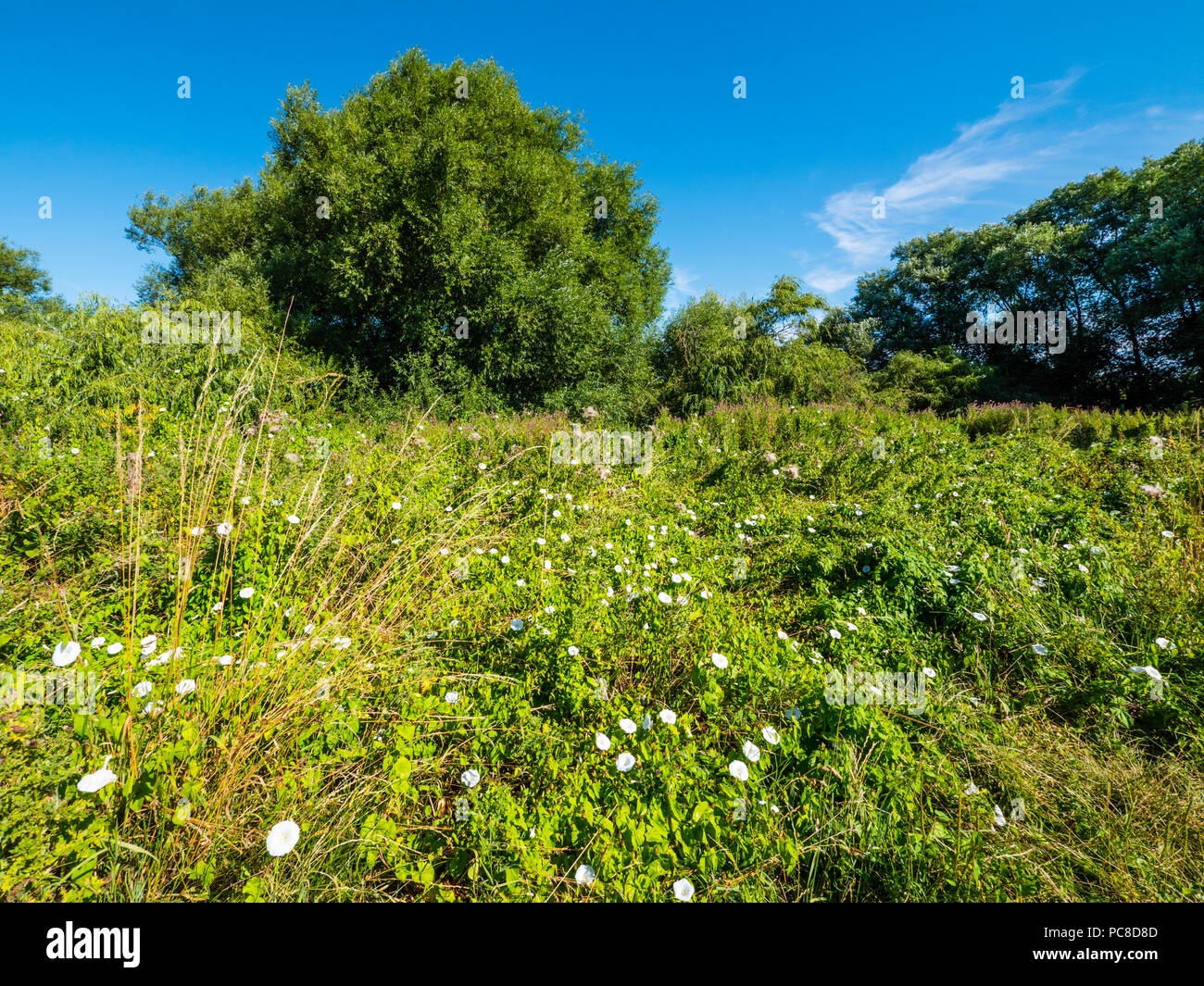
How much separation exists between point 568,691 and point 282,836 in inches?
47.9

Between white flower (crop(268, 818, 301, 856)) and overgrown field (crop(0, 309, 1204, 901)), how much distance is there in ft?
0.66

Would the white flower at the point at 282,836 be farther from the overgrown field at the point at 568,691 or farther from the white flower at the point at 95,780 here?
the white flower at the point at 95,780

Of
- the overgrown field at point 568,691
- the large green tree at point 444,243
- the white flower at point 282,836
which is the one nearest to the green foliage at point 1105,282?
the large green tree at point 444,243

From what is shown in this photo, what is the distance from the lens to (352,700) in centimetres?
205

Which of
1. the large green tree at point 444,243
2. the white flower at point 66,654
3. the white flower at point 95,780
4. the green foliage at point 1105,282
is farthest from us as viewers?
the green foliage at point 1105,282

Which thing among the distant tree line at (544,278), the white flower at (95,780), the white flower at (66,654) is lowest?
the white flower at (95,780)

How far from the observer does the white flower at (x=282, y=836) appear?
1.29 m

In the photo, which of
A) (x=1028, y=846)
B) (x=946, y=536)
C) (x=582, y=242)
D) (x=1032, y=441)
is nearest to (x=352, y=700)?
(x=1028, y=846)

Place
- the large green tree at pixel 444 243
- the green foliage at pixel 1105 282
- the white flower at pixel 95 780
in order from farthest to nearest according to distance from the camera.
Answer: the green foliage at pixel 1105 282 < the large green tree at pixel 444 243 < the white flower at pixel 95 780

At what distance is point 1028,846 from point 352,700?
2874 millimetres

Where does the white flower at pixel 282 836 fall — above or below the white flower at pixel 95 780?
below

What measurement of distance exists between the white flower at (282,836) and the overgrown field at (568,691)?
0.20m

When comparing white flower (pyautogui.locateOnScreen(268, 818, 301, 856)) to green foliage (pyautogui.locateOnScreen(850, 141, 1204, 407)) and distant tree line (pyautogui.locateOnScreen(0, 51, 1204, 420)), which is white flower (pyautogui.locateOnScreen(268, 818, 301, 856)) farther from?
green foliage (pyautogui.locateOnScreen(850, 141, 1204, 407))

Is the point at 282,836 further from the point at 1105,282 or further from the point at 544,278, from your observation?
the point at 1105,282
